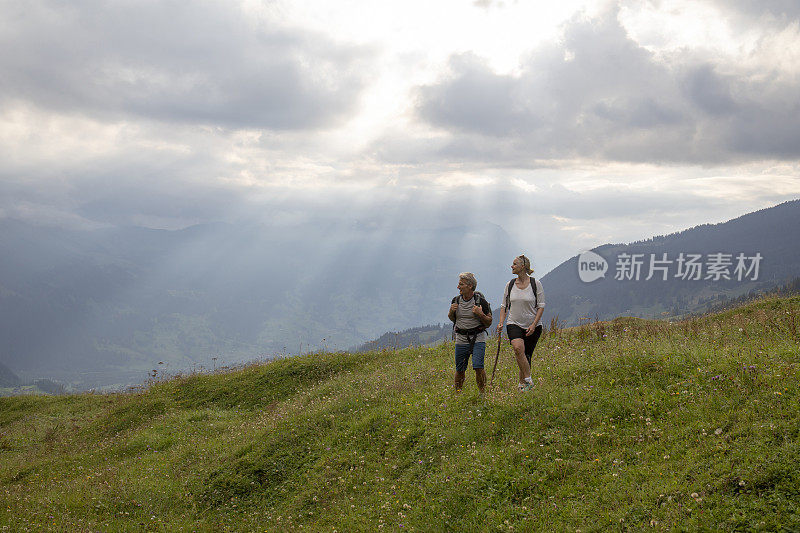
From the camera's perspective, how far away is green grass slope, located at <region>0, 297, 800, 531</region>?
663 centimetres

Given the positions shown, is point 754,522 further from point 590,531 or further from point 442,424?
point 442,424

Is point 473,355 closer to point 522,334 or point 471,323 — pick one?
point 471,323

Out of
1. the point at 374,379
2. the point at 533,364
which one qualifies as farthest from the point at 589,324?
the point at 374,379

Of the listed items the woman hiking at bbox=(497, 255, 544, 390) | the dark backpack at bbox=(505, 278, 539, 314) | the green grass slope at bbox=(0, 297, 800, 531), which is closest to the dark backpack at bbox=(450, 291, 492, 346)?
the dark backpack at bbox=(505, 278, 539, 314)

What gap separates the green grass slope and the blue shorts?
74 cm

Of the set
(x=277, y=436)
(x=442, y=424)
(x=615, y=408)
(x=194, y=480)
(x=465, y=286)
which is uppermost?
(x=465, y=286)

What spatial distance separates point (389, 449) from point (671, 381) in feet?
19.9

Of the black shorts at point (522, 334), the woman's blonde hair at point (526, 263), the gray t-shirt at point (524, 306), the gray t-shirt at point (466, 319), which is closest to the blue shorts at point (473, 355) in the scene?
the gray t-shirt at point (466, 319)

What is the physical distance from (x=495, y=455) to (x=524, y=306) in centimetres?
339

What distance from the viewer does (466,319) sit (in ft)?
36.2

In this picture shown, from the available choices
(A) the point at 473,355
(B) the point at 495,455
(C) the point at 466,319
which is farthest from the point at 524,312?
(B) the point at 495,455

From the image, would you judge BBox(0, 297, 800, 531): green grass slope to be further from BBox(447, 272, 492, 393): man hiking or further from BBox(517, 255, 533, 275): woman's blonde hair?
BBox(517, 255, 533, 275): woman's blonde hair

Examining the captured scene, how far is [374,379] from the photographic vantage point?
15.7m

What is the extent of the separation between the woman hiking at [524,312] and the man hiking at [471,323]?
2.00ft
